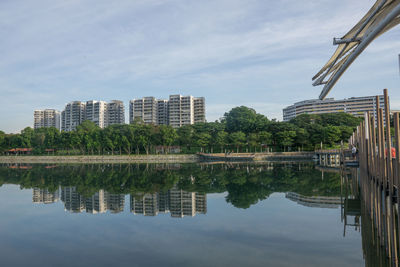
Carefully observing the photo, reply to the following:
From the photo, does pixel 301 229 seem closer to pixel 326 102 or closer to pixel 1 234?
pixel 1 234

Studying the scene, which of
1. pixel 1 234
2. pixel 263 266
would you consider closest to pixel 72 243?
pixel 1 234

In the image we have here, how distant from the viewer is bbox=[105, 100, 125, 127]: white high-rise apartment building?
409 ft

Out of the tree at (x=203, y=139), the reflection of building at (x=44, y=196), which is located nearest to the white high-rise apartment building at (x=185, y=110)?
the tree at (x=203, y=139)

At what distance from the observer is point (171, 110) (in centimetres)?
11012

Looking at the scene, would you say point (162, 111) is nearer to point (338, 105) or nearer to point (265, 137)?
point (265, 137)

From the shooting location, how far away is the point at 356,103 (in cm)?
Result: 10569

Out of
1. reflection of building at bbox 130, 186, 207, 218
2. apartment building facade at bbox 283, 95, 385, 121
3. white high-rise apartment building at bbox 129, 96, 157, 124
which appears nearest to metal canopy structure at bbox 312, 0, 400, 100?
reflection of building at bbox 130, 186, 207, 218

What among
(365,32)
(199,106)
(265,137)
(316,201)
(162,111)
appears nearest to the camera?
(365,32)

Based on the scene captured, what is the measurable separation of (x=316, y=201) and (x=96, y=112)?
118739 mm

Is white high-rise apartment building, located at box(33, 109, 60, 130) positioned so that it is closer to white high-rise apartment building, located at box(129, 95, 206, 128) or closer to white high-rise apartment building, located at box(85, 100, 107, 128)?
white high-rise apartment building, located at box(85, 100, 107, 128)

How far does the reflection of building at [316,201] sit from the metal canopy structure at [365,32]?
8949 millimetres

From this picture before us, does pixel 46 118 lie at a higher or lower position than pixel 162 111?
higher

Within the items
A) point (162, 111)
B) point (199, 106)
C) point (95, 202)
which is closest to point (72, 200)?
point (95, 202)

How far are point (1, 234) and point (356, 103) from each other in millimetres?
114476
